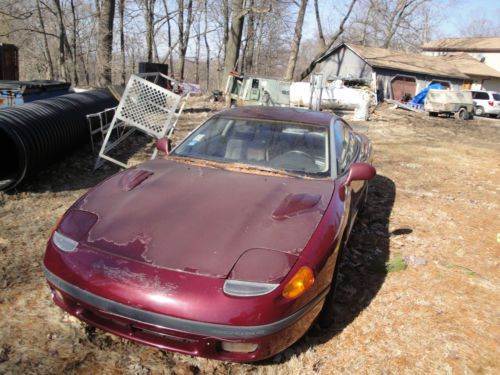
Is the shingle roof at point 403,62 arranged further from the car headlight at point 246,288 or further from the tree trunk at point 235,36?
the car headlight at point 246,288

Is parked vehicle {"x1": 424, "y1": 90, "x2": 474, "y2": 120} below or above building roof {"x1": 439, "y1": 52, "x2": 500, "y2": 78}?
below

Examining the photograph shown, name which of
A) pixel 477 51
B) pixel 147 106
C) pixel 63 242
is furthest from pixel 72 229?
pixel 477 51

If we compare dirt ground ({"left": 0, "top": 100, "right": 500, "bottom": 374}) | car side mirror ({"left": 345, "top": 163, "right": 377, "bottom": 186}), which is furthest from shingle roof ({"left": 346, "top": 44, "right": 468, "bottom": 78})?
car side mirror ({"left": 345, "top": 163, "right": 377, "bottom": 186})

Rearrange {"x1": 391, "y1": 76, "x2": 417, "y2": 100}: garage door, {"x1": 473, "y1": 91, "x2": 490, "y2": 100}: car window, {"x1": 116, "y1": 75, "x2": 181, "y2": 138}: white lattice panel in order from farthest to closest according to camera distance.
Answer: {"x1": 391, "y1": 76, "x2": 417, "y2": 100}: garage door → {"x1": 473, "y1": 91, "x2": 490, "y2": 100}: car window → {"x1": 116, "y1": 75, "x2": 181, "y2": 138}: white lattice panel

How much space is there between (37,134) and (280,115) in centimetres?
362

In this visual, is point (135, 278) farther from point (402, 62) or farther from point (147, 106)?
point (402, 62)

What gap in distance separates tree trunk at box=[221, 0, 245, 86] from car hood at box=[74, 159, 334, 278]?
1662 cm

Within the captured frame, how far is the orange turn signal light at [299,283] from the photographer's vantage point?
207 centimetres

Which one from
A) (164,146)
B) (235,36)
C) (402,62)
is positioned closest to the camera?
(164,146)

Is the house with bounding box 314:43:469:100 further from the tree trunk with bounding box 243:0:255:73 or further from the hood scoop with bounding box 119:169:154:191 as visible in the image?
the hood scoop with bounding box 119:169:154:191

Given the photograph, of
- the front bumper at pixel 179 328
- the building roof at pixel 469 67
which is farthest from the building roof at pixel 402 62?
the front bumper at pixel 179 328

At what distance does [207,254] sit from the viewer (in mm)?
2199

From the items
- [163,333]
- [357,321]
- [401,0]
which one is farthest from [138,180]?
[401,0]

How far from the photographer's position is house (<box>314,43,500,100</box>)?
28062 millimetres
